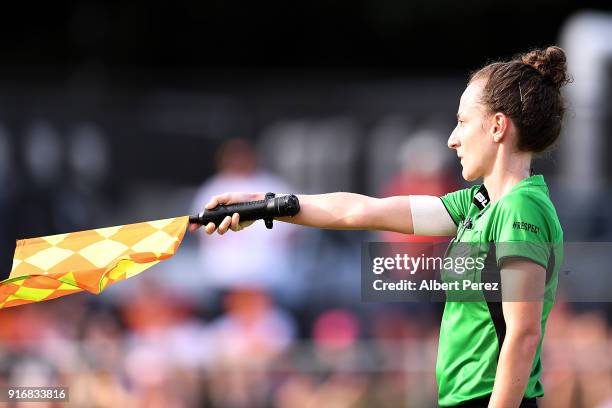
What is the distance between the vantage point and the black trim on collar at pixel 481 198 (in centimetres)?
322

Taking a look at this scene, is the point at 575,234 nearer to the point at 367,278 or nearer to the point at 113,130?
the point at 113,130

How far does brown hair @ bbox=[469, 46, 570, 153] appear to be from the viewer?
123 inches

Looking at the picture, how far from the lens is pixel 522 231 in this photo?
9.65 feet

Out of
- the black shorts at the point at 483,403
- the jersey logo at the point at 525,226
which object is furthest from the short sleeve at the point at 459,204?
the black shorts at the point at 483,403

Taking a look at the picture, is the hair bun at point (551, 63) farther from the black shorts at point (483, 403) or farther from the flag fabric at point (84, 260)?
the flag fabric at point (84, 260)

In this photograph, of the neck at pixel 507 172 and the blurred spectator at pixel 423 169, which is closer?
the neck at pixel 507 172

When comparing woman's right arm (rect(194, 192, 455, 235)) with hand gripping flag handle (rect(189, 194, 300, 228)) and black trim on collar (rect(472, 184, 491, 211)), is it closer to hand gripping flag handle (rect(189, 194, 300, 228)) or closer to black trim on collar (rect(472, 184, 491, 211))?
hand gripping flag handle (rect(189, 194, 300, 228))

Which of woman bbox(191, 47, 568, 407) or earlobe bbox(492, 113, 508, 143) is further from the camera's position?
earlobe bbox(492, 113, 508, 143)

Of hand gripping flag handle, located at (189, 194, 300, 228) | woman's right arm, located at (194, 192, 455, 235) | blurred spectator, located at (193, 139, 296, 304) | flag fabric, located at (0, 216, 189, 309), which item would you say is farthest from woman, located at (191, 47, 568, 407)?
blurred spectator, located at (193, 139, 296, 304)

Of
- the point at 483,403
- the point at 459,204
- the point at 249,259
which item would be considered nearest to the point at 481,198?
the point at 459,204

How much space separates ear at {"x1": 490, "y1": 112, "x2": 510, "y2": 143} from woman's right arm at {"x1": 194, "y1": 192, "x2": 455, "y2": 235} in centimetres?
38

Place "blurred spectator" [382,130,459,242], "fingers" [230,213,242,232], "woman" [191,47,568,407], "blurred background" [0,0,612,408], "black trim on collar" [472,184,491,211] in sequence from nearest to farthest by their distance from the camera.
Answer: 1. "woman" [191,47,568,407]
2. "black trim on collar" [472,184,491,211]
3. "fingers" [230,213,242,232]
4. "blurred background" [0,0,612,408]
5. "blurred spectator" [382,130,459,242]

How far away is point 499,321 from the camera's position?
3.04 meters

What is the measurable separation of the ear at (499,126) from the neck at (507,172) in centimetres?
6
